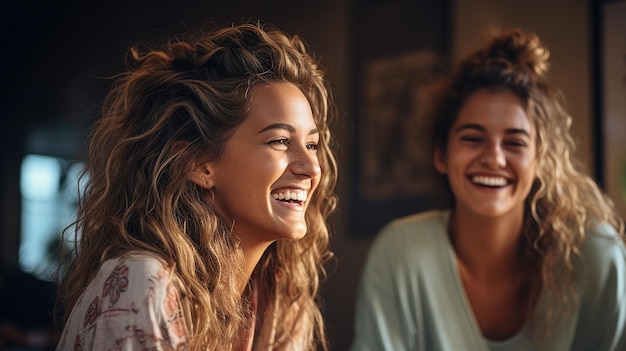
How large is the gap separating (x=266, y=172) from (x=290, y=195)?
3.1 inches

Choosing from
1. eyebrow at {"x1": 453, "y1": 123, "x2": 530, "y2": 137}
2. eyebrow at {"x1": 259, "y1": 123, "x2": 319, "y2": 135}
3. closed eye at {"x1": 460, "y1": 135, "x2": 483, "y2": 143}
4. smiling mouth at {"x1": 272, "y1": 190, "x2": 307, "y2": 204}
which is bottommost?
smiling mouth at {"x1": 272, "y1": 190, "x2": 307, "y2": 204}

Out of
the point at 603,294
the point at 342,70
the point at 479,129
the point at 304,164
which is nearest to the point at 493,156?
the point at 479,129

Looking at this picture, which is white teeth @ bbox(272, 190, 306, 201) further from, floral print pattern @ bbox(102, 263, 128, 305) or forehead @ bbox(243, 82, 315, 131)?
floral print pattern @ bbox(102, 263, 128, 305)

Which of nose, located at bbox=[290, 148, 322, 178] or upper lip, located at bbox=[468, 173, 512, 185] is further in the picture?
upper lip, located at bbox=[468, 173, 512, 185]

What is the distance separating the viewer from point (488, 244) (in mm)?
2467

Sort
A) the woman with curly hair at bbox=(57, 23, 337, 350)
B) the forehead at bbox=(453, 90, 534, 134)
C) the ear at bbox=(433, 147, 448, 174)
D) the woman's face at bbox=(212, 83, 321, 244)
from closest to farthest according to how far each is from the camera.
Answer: the woman with curly hair at bbox=(57, 23, 337, 350) < the woman's face at bbox=(212, 83, 321, 244) < the forehead at bbox=(453, 90, 534, 134) < the ear at bbox=(433, 147, 448, 174)

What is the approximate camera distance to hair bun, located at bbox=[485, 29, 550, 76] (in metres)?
2.47

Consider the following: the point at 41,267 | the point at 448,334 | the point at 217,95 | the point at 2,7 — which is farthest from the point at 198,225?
the point at 2,7

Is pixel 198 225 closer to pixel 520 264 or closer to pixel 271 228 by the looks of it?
pixel 271 228

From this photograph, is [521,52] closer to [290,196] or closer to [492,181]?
[492,181]

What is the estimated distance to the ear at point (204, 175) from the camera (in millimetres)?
1637

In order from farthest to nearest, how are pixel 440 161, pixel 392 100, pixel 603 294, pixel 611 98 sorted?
pixel 392 100 < pixel 611 98 < pixel 440 161 < pixel 603 294

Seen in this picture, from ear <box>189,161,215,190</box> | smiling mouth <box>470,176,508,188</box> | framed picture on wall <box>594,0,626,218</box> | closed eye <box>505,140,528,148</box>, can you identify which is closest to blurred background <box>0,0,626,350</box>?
framed picture on wall <box>594,0,626,218</box>

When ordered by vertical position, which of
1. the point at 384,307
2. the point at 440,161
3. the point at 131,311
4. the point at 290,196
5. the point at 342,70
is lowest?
the point at 384,307
